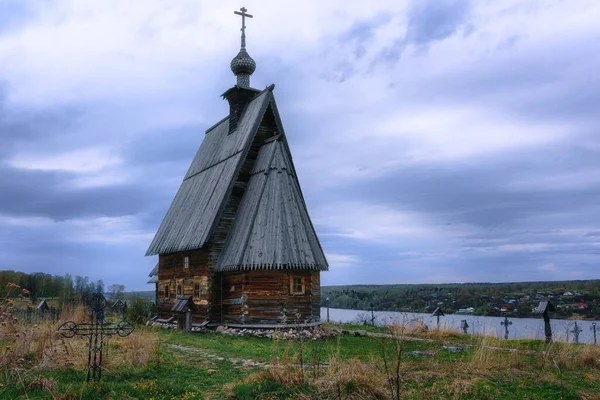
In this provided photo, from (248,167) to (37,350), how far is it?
14.7 m

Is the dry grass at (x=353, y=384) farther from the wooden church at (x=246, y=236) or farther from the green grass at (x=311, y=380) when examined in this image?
the wooden church at (x=246, y=236)

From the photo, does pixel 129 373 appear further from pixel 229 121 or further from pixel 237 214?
pixel 229 121

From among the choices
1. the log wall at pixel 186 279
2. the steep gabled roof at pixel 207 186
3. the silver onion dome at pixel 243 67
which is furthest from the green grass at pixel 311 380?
the silver onion dome at pixel 243 67

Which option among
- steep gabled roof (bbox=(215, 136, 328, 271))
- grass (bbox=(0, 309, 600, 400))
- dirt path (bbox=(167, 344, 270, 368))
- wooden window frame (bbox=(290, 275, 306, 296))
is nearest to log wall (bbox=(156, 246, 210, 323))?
steep gabled roof (bbox=(215, 136, 328, 271))

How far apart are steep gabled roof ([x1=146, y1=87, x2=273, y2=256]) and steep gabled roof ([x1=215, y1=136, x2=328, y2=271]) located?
110cm

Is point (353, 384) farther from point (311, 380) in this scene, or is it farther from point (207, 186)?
point (207, 186)

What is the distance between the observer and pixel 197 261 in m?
24.5

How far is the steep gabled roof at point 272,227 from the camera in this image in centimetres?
2075

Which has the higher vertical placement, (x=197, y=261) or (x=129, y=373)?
(x=197, y=261)

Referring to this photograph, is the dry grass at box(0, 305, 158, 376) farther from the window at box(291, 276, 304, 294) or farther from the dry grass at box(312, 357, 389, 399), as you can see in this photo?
the window at box(291, 276, 304, 294)

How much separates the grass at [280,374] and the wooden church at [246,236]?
689cm

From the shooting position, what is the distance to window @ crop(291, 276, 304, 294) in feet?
70.6

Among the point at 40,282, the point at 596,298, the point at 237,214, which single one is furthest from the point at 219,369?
the point at 40,282

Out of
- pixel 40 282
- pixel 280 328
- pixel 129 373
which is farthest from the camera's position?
pixel 40 282
